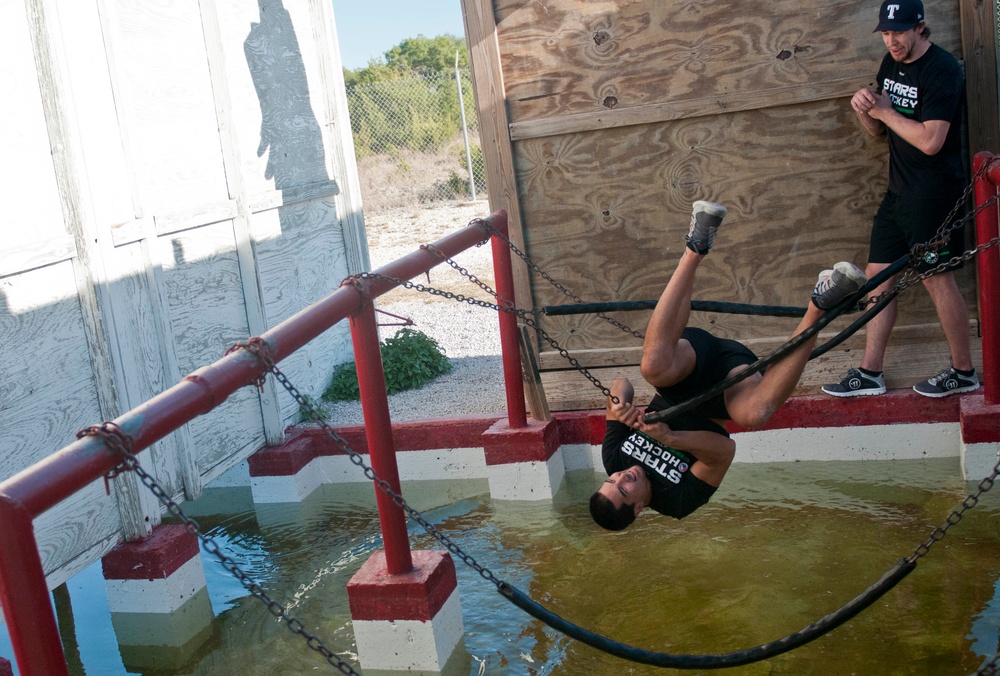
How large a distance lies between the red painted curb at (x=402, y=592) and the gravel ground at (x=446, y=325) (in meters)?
2.52

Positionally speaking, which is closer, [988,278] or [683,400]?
[683,400]

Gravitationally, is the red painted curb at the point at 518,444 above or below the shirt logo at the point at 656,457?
below

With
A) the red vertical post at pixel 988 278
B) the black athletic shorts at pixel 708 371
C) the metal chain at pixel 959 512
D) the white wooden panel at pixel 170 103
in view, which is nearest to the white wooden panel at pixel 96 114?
the white wooden panel at pixel 170 103

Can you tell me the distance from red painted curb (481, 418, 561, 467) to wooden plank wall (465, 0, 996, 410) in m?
0.65

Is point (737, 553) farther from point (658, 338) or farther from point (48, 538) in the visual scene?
point (48, 538)

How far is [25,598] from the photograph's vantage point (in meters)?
2.59

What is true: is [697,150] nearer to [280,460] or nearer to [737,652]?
[280,460]

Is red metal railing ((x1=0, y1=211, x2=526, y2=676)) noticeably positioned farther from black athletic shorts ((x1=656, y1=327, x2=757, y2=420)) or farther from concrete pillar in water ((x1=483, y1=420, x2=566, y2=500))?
concrete pillar in water ((x1=483, y1=420, x2=566, y2=500))

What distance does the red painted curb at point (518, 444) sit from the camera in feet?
19.6

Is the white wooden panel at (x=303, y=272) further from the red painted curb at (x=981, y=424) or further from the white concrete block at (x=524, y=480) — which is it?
the red painted curb at (x=981, y=424)

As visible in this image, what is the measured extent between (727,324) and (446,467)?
6.82ft

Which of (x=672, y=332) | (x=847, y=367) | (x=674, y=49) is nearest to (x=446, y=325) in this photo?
(x=674, y=49)

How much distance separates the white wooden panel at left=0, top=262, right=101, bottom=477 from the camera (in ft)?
14.5

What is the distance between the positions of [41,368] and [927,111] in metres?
4.69
